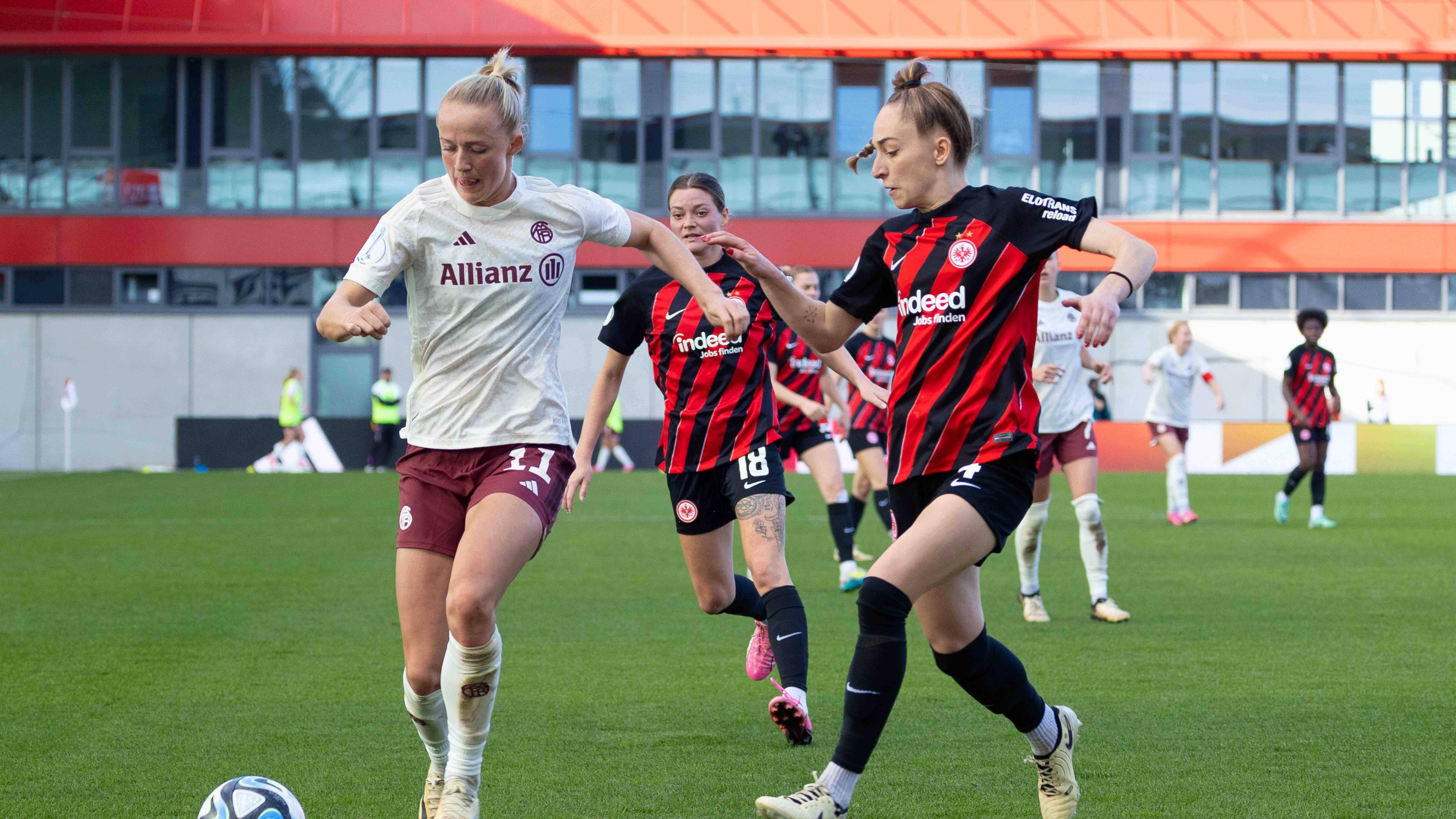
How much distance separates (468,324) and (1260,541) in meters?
10.6

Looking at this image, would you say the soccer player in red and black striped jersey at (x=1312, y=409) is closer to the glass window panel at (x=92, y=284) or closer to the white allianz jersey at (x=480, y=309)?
the white allianz jersey at (x=480, y=309)

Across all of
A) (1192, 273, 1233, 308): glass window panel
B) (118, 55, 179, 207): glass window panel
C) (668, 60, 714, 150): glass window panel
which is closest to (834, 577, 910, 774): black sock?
(668, 60, 714, 150): glass window panel

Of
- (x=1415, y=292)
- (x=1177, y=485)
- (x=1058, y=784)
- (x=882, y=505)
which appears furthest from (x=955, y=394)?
(x=1415, y=292)

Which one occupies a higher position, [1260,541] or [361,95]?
[361,95]

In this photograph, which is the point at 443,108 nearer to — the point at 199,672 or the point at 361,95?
the point at 199,672

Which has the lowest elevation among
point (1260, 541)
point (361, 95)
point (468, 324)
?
point (1260, 541)

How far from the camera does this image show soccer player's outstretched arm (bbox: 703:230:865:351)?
4145 millimetres

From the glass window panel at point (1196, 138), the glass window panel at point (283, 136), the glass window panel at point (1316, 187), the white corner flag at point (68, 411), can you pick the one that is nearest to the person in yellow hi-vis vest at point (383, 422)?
the glass window panel at point (283, 136)

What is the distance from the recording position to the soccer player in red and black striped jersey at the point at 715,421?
5.62 meters

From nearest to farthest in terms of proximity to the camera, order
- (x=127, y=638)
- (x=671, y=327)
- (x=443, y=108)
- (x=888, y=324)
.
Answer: (x=443, y=108) → (x=671, y=327) → (x=127, y=638) → (x=888, y=324)

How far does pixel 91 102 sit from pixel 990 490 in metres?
30.8

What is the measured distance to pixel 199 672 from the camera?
657 cm

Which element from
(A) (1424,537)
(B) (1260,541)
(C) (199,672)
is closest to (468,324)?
(C) (199,672)

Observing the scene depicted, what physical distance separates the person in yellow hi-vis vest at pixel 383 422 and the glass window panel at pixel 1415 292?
21.6m
